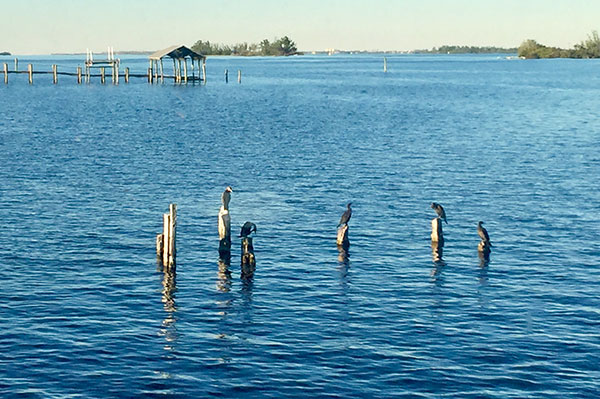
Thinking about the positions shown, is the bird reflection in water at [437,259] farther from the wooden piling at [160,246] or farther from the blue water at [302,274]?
the wooden piling at [160,246]

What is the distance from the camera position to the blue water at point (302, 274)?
26344mm

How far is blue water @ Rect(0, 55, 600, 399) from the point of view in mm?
26344

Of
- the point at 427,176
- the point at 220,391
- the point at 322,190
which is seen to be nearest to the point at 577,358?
the point at 220,391

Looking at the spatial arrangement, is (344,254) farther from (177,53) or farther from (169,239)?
(177,53)

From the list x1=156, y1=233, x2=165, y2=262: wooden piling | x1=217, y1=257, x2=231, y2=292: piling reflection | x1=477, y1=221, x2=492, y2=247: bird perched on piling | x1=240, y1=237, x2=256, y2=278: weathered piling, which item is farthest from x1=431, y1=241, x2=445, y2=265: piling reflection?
x1=156, y1=233, x2=165, y2=262: wooden piling

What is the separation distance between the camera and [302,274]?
36.6 metres

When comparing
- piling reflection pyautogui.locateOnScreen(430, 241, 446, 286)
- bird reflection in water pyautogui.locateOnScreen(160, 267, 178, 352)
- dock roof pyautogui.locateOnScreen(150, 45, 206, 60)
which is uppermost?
dock roof pyautogui.locateOnScreen(150, 45, 206, 60)

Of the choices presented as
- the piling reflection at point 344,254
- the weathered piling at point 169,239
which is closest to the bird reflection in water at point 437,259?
the piling reflection at point 344,254

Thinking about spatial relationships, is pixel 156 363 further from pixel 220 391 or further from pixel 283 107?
pixel 283 107

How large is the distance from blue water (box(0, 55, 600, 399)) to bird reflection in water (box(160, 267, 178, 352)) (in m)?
0.11

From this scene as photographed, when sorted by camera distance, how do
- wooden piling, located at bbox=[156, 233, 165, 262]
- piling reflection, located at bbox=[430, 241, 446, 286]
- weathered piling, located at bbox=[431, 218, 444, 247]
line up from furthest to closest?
weathered piling, located at bbox=[431, 218, 444, 247] < wooden piling, located at bbox=[156, 233, 165, 262] < piling reflection, located at bbox=[430, 241, 446, 286]

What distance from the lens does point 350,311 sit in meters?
31.9

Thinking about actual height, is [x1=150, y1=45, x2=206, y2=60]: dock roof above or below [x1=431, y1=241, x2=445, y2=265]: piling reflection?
above

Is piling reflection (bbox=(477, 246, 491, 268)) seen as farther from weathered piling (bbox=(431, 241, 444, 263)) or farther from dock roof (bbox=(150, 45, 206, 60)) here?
dock roof (bbox=(150, 45, 206, 60))
